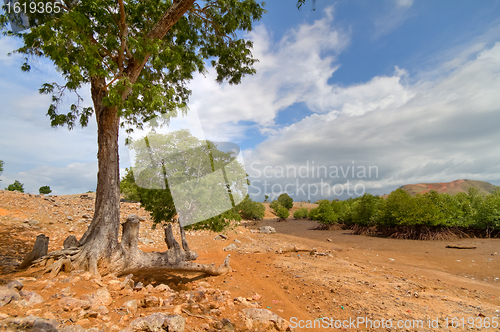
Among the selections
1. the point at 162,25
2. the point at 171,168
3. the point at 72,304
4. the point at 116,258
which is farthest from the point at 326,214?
the point at 72,304

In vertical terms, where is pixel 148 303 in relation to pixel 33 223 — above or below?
below

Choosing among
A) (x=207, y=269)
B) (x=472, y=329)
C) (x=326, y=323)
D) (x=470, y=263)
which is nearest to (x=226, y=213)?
(x=207, y=269)

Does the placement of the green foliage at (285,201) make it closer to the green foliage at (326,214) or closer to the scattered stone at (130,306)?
the green foliage at (326,214)

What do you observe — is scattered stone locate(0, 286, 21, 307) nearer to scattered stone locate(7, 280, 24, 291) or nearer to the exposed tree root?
scattered stone locate(7, 280, 24, 291)

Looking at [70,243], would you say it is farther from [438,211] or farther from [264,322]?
[438,211]

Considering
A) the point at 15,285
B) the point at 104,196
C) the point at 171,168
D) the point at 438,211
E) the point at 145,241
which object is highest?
the point at 171,168

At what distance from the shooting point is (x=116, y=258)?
5.07m

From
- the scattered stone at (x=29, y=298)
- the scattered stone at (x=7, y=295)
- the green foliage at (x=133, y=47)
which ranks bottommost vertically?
the scattered stone at (x=29, y=298)

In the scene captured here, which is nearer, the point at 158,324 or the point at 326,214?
the point at 158,324

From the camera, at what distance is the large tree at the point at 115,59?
4.18 m

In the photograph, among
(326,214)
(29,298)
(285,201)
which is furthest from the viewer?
(285,201)

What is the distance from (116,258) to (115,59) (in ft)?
15.6

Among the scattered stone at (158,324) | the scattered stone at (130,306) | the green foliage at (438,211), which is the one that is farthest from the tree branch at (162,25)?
the green foliage at (438,211)

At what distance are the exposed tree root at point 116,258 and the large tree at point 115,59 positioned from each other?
0.07ft
